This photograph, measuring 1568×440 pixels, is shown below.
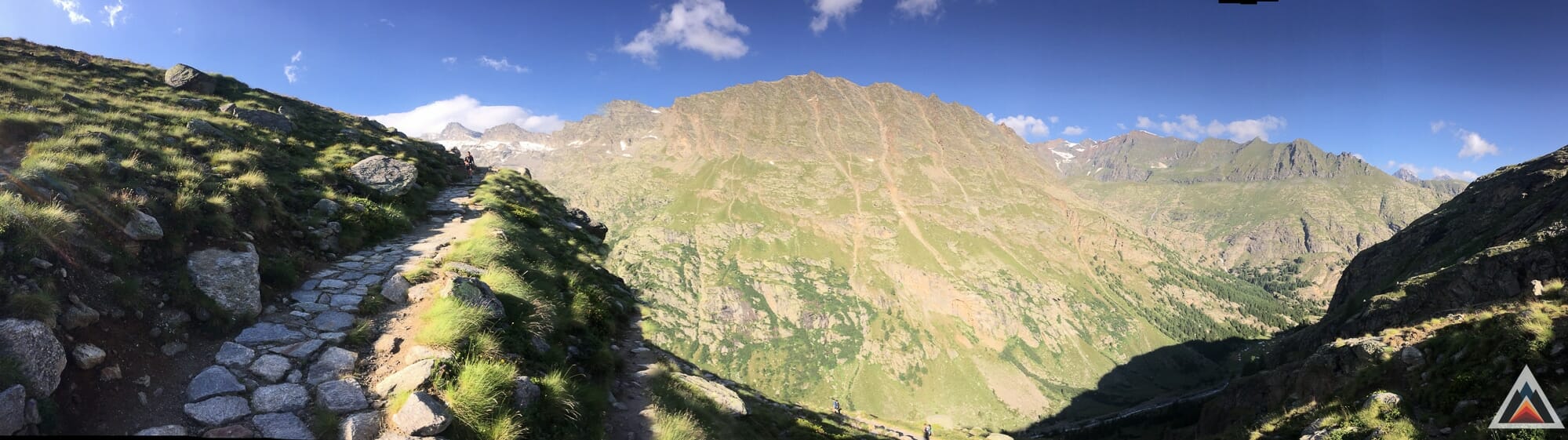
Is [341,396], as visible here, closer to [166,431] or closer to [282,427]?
[282,427]

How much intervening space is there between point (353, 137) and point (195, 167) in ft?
61.3

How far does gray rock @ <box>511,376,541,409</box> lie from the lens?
7.35 metres

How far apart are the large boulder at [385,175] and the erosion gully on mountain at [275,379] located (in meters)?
10.3

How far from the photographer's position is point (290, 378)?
6.98 m

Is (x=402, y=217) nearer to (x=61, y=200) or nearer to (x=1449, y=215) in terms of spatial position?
(x=61, y=200)

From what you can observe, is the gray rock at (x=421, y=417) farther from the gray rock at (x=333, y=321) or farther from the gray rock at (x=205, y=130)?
the gray rock at (x=205, y=130)

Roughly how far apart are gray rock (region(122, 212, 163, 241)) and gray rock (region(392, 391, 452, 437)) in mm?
6547

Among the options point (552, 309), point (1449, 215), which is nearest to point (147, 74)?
point (552, 309)

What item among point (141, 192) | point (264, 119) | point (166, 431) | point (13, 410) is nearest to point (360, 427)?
point (166, 431)

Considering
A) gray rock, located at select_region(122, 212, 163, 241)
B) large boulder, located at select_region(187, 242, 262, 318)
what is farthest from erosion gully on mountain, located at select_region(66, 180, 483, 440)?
gray rock, located at select_region(122, 212, 163, 241)

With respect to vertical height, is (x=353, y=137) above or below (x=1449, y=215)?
below

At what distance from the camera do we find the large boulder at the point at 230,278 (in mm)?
8266

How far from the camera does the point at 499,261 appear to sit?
12.2 meters

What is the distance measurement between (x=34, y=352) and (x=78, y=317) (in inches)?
50.1
